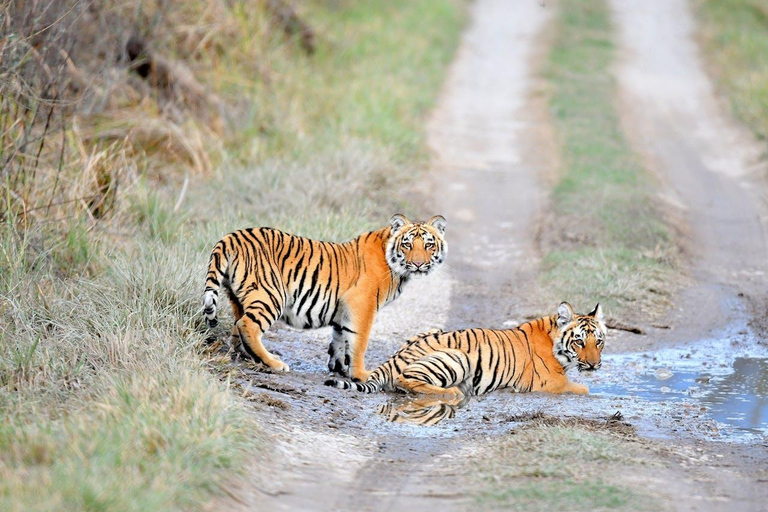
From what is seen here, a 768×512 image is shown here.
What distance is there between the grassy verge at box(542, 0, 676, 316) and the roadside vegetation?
2289mm

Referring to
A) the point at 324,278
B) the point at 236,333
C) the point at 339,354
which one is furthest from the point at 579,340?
the point at 236,333

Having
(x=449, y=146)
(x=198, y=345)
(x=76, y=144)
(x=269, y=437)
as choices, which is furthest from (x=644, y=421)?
(x=449, y=146)

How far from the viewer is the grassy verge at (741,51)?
17.4m

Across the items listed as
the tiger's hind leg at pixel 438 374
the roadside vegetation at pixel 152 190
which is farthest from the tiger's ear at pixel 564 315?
the roadside vegetation at pixel 152 190

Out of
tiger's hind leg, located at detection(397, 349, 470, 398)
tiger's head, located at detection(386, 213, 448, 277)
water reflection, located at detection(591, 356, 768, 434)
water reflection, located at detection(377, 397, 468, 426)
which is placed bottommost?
water reflection, located at detection(377, 397, 468, 426)

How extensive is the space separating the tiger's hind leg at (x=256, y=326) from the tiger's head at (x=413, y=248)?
41.2 inches

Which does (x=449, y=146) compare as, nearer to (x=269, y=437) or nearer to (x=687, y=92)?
(x=687, y=92)

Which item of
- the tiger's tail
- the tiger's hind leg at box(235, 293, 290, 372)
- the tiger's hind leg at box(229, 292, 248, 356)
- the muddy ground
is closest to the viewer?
the muddy ground

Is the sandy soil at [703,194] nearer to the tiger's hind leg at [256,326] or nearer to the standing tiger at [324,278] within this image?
the standing tiger at [324,278]

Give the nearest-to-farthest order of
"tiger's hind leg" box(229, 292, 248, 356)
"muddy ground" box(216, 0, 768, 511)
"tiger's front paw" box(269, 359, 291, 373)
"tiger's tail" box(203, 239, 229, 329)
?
"muddy ground" box(216, 0, 768, 511) < "tiger's tail" box(203, 239, 229, 329) < "tiger's front paw" box(269, 359, 291, 373) < "tiger's hind leg" box(229, 292, 248, 356)

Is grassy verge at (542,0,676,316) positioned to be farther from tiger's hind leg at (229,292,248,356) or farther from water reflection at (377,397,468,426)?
tiger's hind leg at (229,292,248,356)

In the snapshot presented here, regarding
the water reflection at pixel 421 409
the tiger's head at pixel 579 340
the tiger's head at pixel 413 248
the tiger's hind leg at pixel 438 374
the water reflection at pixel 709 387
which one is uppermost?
the tiger's head at pixel 413 248

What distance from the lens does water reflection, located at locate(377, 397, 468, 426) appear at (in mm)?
6695

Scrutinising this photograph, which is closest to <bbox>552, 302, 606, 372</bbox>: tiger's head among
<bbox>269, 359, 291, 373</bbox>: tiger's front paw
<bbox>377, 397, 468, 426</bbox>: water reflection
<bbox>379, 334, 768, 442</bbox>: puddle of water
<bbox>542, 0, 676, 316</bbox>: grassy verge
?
<bbox>379, 334, 768, 442</bbox>: puddle of water
